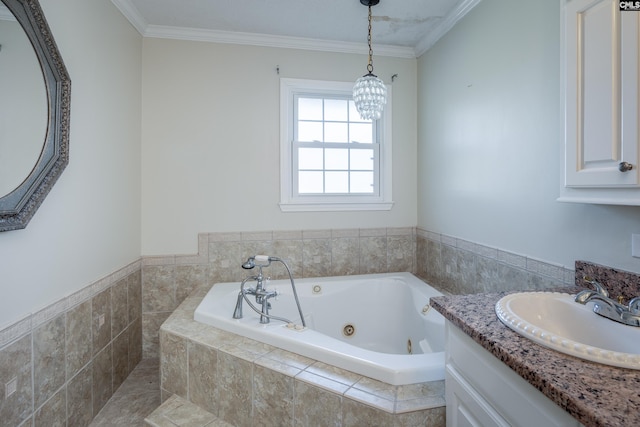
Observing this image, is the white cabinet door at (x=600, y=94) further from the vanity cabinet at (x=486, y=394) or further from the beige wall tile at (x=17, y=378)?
the beige wall tile at (x=17, y=378)

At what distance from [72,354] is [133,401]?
59cm

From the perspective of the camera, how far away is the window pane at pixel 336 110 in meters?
2.85

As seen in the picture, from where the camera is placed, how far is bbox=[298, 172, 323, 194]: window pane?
2.80m

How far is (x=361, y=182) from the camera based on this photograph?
2.91 m

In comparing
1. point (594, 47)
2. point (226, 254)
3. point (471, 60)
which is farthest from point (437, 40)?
point (226, 254)

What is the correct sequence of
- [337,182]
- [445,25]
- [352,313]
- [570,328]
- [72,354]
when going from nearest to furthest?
[570,328]
[72,354]
[445,25]
[352,313]
[337,182]

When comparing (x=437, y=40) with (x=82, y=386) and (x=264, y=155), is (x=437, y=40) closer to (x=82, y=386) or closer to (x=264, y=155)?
(x=264, y=155)

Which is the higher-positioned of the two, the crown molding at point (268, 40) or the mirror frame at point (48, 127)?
the crown molding at point (268, 40)

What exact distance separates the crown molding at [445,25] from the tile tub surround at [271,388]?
2340mm

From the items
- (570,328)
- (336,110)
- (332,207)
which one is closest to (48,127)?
(332,207)

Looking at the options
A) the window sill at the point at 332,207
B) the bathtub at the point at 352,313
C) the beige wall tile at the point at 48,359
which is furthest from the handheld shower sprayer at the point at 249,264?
the beige wall tile at the point at 48,359

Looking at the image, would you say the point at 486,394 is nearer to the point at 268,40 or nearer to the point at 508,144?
the point at 508,144

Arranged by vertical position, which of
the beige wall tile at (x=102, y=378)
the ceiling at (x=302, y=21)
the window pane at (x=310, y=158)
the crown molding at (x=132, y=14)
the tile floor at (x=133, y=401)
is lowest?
the tile floor at (x=133, y=401)

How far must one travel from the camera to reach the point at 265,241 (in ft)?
8.79
